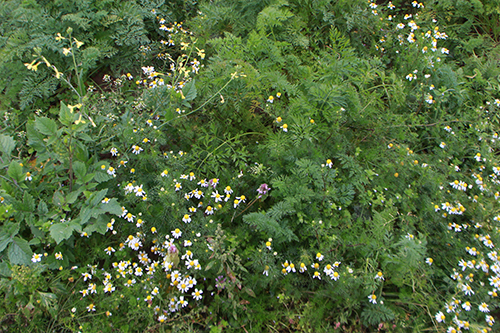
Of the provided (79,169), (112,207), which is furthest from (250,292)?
(79,169)

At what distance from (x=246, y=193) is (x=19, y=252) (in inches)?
66.2

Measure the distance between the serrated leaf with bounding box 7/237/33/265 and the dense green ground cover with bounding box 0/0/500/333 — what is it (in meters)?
0.01

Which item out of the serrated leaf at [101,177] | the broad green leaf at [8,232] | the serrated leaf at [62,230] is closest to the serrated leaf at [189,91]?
the serrated leaf at [101,177]

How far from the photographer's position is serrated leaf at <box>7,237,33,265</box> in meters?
2.25

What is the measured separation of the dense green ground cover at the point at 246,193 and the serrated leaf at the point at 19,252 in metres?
0.01

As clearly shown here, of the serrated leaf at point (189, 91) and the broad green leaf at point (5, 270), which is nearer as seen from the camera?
the broad green leaf at point (5, 270)

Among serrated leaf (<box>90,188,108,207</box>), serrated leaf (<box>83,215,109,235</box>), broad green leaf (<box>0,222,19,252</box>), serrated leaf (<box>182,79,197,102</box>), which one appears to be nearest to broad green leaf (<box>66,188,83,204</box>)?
serrated leaf (<box>90,188,108,207</box>)

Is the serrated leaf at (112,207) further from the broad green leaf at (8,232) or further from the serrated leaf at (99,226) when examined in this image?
the broad green leaf at (8,232)

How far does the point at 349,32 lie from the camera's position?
3736 mm

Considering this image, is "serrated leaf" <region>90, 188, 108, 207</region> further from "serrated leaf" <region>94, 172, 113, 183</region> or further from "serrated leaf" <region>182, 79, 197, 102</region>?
"serrated leaf" <region>182, 79, 197, 102</region>

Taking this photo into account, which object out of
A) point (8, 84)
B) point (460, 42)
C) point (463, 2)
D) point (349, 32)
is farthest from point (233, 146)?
point (463, 2)

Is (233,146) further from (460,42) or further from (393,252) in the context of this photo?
(460,42)

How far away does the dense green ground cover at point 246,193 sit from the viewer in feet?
7.29

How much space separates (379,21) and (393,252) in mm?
2765
